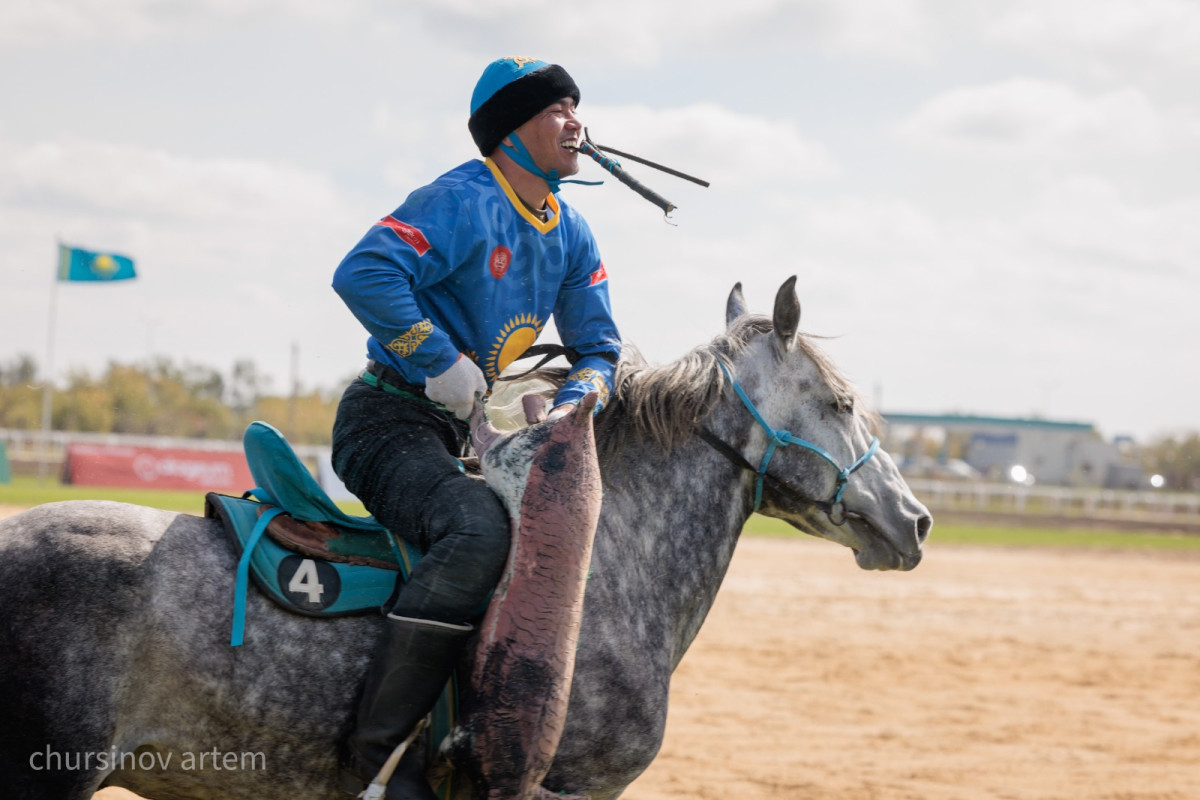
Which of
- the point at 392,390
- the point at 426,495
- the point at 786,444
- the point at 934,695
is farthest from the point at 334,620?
the point at 934,695

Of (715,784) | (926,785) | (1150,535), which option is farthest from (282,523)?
(1150,535)

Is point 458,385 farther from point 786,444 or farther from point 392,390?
point 786,444

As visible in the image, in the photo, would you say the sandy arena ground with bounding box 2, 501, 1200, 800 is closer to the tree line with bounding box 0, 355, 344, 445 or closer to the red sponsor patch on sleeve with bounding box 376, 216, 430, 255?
the red sponsor patch on sleeve with bounding box 376, 216, 430, 255

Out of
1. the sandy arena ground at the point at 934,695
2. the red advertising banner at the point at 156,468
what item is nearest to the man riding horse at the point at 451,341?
the sandy arena ground at the point at 934,695

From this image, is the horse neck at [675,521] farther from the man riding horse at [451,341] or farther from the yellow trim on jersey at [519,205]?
the yellow trim on jersey at [519,205]

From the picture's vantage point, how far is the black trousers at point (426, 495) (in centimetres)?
289

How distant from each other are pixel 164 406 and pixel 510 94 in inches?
1890

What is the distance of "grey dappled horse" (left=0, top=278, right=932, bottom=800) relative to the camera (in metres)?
2.78

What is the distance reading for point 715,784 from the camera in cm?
628

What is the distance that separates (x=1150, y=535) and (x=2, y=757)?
3284 centimetres

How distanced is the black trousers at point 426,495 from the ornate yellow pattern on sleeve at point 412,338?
25 cm

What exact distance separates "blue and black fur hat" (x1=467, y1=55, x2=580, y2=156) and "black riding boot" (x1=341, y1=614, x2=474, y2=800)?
1.50 m

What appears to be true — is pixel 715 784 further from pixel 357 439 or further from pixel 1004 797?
pixel 357 439

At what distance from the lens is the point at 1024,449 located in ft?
250
